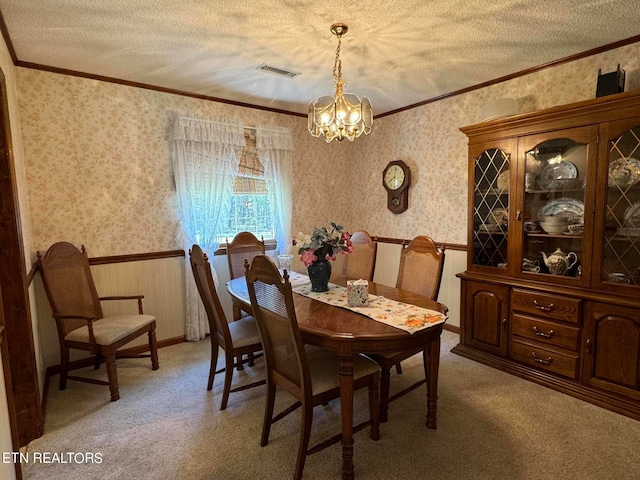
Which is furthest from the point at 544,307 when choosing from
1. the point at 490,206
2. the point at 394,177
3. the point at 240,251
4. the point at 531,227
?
the point at 240,251

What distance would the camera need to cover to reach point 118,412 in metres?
2.40

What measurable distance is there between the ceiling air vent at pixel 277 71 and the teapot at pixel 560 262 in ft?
8.17

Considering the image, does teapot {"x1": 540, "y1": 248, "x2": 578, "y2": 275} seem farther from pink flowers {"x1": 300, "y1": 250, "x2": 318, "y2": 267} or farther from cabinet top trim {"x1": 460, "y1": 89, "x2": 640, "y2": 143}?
pink flowers {"x1": 300, "y1": 250, "x2": 318, "y2": 267}

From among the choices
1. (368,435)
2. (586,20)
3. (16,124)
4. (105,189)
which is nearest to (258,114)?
(105,189)

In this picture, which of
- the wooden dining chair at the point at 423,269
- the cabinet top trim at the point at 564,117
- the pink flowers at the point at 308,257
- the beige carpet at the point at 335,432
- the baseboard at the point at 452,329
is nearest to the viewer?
the beige carpet at the point at 335,432

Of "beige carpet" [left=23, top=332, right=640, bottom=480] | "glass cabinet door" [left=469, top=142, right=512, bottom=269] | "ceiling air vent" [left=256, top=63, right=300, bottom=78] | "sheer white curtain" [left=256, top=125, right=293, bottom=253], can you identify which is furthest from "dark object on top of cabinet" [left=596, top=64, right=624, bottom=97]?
"sheer white curtain" [left=256, top=125, right=293, bottom=253]

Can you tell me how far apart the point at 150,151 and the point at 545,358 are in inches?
146

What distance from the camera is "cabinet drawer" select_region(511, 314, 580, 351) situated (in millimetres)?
2551

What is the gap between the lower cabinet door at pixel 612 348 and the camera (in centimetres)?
228

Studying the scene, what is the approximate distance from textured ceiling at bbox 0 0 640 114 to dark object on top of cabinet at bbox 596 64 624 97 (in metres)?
0.27

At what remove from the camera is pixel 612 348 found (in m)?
2.37

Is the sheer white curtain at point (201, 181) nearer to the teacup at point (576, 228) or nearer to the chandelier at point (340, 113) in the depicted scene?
the chandelier at point (340, 113)

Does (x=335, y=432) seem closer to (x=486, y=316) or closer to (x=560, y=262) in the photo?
(x=486, y=316)

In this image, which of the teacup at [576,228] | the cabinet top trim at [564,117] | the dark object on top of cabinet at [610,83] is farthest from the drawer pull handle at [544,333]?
the dark object on top of cabinet at [610,83]
